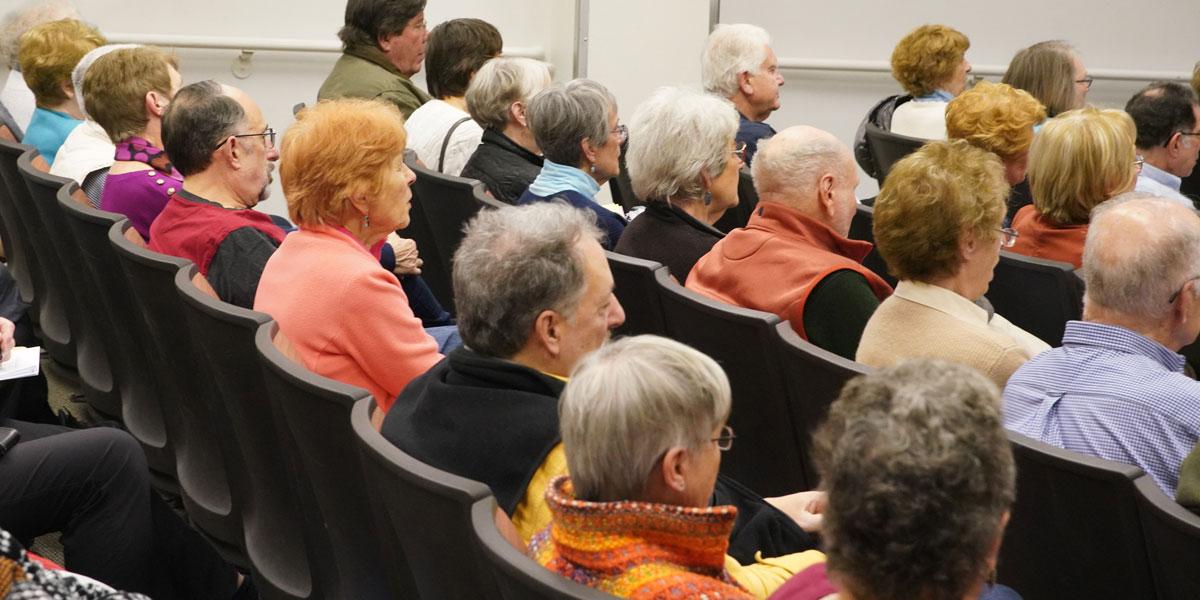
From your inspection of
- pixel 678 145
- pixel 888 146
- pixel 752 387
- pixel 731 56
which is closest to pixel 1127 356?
pixel 752 387

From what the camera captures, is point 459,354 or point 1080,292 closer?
point 459,354

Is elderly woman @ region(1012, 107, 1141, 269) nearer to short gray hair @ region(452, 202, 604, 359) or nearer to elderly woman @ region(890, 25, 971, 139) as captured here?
short gray hair @ region(452, 202, 604, 359)

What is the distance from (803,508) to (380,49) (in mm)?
3877

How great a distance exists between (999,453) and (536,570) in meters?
0.49

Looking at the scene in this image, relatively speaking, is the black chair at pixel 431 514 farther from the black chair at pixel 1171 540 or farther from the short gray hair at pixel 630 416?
the black chair at pixel 1171 540

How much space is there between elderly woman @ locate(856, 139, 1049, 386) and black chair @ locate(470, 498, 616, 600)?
1.26 meters

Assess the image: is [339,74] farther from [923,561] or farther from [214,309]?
[923,561]

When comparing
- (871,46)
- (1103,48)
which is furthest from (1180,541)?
(1103,48)

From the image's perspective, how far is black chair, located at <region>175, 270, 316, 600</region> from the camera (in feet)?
7.63

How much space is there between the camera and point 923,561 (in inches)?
50.4

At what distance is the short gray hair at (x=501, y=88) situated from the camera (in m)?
4.46

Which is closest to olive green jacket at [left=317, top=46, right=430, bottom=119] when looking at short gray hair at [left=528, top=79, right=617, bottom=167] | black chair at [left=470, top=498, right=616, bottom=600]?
short gray hair at [left=528, top=79, right=617, bottom=167]

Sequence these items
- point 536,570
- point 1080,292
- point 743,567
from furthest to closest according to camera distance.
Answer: point 1080,292, point 743,567, point 536,570

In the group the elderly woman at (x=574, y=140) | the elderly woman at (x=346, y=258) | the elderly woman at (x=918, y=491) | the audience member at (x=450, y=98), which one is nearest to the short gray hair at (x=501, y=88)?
the audience member at (x=450, y=98)
